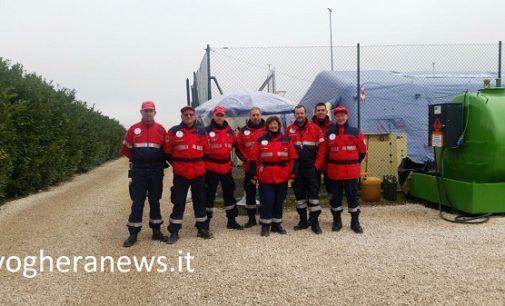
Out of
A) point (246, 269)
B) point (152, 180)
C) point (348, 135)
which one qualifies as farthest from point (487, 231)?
point (152, 180)

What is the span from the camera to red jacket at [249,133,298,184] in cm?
645

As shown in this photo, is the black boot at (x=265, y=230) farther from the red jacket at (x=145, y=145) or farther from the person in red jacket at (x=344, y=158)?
the red jacket at (x=145, y=145)

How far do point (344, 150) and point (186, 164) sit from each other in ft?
7.28

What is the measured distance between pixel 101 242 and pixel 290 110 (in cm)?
467

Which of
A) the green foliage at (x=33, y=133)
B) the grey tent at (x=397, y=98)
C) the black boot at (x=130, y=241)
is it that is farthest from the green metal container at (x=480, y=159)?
the green foliage at (x=33, y=133)

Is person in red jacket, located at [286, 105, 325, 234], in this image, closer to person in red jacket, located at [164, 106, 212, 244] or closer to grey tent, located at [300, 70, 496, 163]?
person in red jacket, located at [164, 106, 212, 244]

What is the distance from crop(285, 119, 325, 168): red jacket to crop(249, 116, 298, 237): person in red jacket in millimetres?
→ 197

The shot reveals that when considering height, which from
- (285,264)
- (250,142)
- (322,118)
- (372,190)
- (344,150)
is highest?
(322,118)

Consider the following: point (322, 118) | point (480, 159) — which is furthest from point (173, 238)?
point (480, 159)

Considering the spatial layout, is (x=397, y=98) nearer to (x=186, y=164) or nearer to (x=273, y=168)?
(x=273, y=168)

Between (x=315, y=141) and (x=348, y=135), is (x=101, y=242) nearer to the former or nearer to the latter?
(x=315, y=141)

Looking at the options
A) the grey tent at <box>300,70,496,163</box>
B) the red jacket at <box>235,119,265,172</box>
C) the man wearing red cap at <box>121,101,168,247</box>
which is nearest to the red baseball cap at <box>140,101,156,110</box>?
the man wearing red cap at <box>121,101,168,247</box>

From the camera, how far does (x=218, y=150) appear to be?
6.66m

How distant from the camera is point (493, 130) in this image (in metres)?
7.05
